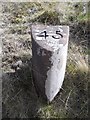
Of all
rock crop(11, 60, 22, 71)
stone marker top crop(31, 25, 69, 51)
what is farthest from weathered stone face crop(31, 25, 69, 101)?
rock crop(11, 60, 22, 71)

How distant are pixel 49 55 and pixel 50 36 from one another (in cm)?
19

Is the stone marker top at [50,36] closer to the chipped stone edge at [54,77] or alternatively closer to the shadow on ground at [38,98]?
the chipped stone edge at [54,77]

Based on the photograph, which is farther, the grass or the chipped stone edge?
the grass

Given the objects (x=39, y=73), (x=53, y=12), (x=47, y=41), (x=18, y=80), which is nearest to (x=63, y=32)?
(x=47, y=41)

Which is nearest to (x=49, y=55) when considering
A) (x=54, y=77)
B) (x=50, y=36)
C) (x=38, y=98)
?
(x=50, y=36)

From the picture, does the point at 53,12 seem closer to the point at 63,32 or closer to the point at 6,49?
the point at 6,49

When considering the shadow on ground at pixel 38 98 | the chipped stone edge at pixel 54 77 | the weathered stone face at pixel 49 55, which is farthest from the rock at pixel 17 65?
the chipped stone edge at pixel 54 77

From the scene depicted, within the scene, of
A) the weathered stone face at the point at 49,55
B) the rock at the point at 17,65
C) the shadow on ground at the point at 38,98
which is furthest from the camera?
the rock at the point at 17,65

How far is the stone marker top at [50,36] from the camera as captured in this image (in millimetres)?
3160

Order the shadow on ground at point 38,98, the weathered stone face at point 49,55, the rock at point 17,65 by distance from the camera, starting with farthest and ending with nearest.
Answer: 1. the rock at point 17,65
2. the shadow on ground at point 38,98
3. the weathered stone face at point 49,55

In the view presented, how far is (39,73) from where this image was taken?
3.36 meters

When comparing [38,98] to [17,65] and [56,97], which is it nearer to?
[56,97]

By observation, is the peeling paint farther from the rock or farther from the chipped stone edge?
the rock

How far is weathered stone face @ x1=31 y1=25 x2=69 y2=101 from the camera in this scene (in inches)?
124
